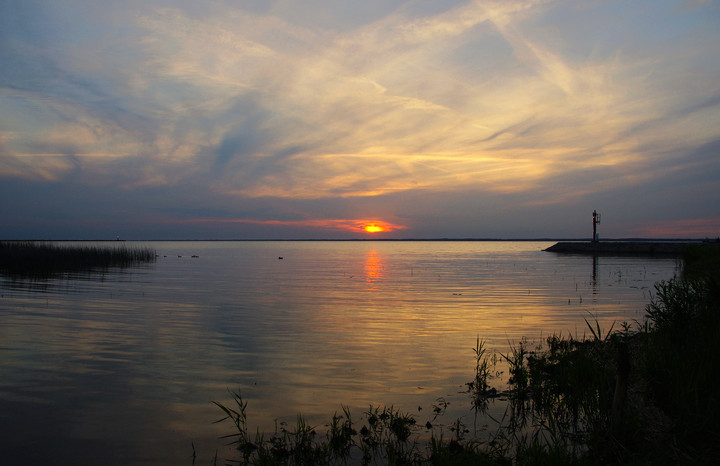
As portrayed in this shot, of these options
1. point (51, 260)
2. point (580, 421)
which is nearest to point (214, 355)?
point (580, 421)

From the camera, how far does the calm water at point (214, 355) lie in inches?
344

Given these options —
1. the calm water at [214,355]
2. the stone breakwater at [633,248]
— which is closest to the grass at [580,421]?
the calm water at [214,355]

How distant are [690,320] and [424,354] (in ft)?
22.1

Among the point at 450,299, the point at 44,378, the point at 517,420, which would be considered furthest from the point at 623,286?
the point at 44,378

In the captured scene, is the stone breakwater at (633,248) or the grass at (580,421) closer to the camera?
the grass at (580,421)

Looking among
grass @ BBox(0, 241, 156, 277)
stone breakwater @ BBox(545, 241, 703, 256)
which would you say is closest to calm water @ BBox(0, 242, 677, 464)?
grass @ BBox(0, 241, 156, 277)

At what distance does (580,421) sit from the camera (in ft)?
28.8

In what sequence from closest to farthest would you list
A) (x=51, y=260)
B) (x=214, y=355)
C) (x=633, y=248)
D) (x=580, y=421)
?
(x=580, y=421) → (x=214, y=355) → (x=51, y=260) → (x=633, y=248)

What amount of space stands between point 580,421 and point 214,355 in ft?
32.5

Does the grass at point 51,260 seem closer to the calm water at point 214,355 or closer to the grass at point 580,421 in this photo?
the calm water at point 214,355

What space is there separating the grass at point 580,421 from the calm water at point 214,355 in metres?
0.84

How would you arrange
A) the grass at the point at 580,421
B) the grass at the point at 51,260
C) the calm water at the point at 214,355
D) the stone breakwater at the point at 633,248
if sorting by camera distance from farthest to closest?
the stone breakwater at the point at 633,248
the grass at the point at 51,260
the calm water at the point at 214,355
the grass at the point at 580,421

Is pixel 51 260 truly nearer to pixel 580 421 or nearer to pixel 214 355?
pixel 214 355

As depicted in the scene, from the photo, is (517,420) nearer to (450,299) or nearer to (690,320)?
(690,320)
